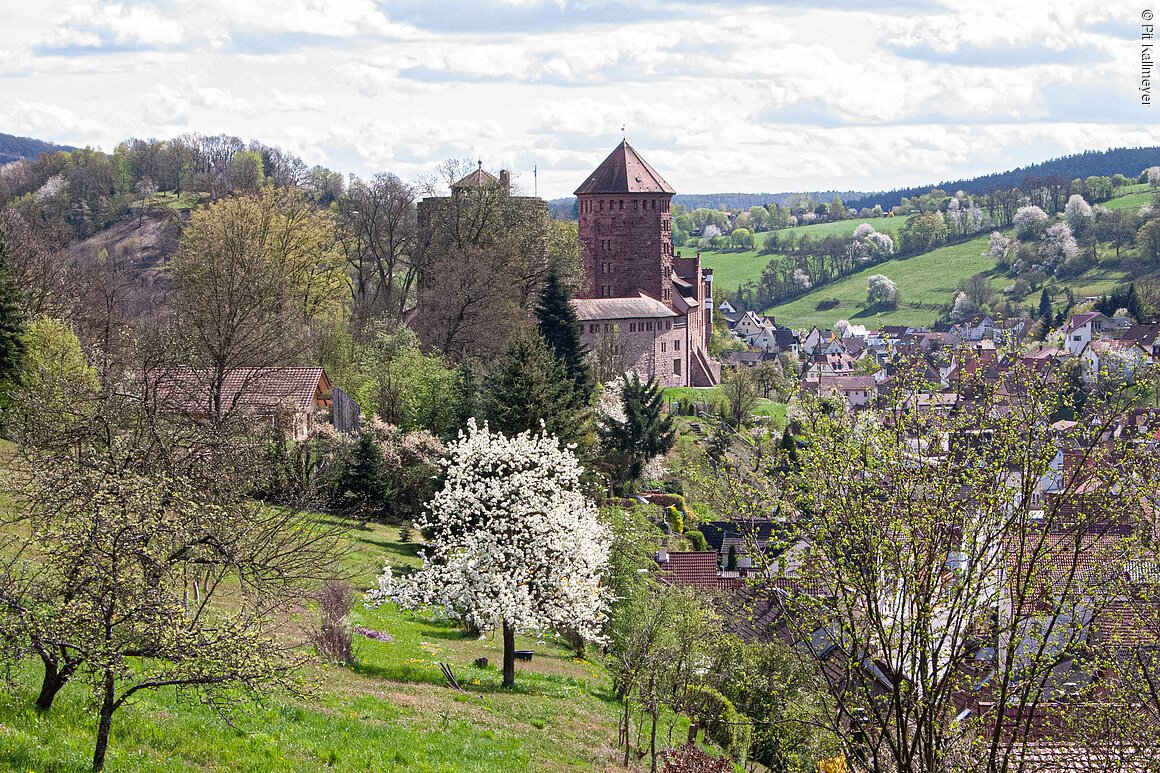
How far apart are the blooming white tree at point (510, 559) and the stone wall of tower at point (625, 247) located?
6048cm

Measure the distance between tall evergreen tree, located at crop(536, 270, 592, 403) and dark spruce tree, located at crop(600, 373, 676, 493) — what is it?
6.50 ft

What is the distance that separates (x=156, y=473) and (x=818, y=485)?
7.25 m

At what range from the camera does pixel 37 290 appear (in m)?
46.6

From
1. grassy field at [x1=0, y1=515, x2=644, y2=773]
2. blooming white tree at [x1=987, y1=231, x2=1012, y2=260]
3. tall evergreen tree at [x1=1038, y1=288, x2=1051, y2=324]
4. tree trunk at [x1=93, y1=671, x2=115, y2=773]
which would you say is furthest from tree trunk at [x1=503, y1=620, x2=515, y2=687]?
blooming white tree at [x1=987, y1=231, x2=1012, y2=260]

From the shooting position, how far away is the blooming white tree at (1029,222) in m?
182

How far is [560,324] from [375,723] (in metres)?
38.0

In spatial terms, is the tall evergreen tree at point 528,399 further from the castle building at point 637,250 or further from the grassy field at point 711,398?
the castle building at point 637,250

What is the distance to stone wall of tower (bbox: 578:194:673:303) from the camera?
83.1 m

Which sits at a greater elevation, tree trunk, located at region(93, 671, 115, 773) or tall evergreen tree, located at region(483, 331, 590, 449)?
tall evergreen tree, located at region(483, 331, 590, 449)

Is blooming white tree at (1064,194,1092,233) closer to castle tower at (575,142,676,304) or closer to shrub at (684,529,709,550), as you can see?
castle tower at (575,142,676,304)

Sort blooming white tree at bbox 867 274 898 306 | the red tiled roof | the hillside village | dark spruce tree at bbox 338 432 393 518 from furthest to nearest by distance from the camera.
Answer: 1. blooming white tree at bbox 867 274 898 306
2. dark spruce tree at bbox 338 432 393 518
3. the red tiled roof
4. the hillside village

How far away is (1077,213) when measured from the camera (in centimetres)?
18162

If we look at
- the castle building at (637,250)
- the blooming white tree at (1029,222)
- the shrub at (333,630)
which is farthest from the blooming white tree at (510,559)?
the blooming white tree at (1029,222)

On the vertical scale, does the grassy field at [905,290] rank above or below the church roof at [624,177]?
below
